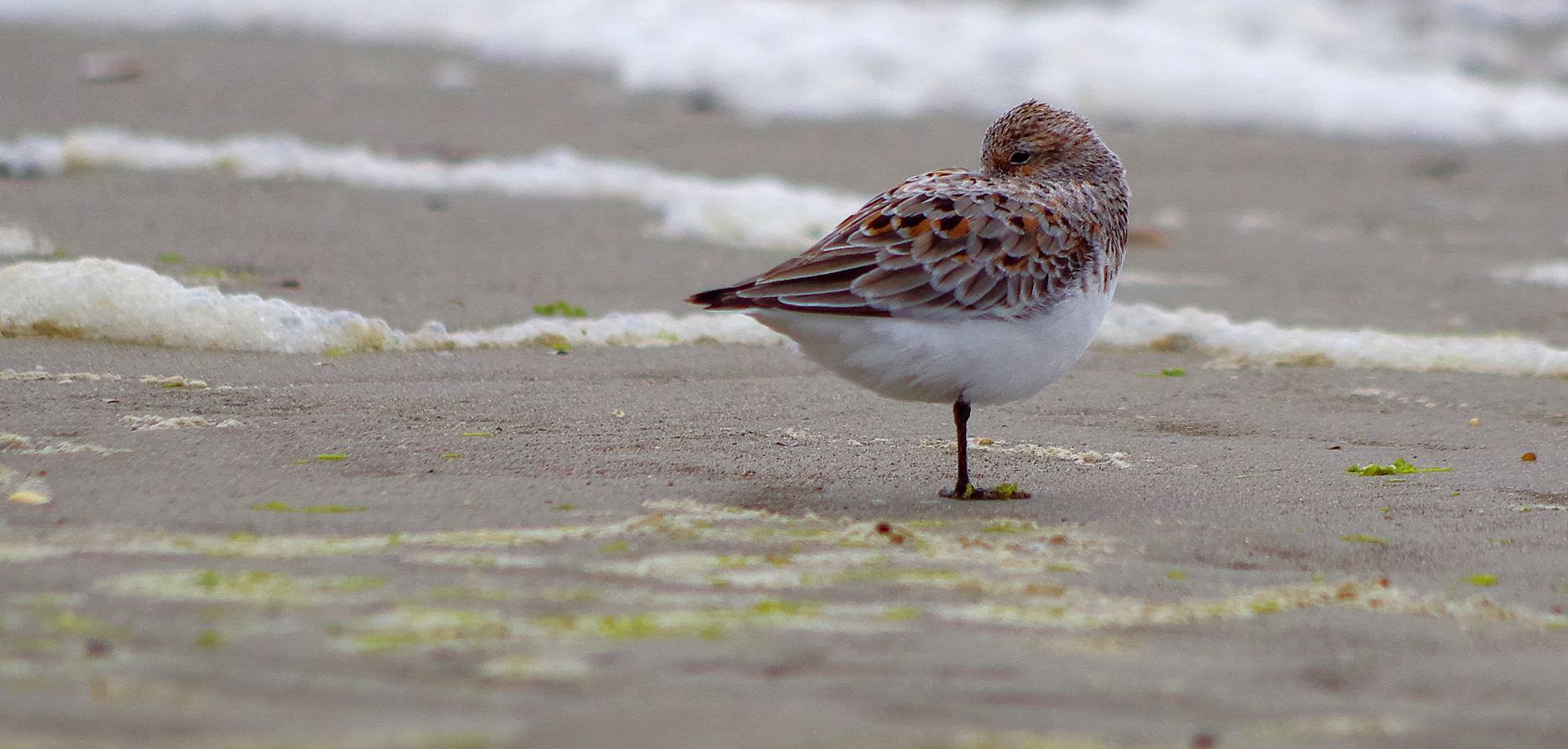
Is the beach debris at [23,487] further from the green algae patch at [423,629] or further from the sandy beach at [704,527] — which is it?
the green algae patch at [423,629]

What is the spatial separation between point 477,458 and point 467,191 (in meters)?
4.61

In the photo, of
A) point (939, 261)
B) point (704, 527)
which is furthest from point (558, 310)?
point (704, 527)

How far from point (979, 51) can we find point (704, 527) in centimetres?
1047

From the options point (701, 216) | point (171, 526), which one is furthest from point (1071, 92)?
point (171, 526)

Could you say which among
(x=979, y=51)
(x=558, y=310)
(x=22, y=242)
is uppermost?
(x=979, y=51)

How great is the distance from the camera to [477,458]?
4.21 m

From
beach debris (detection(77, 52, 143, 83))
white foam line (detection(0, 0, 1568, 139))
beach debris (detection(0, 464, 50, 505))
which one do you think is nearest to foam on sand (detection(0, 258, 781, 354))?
beach debris (detection(0, 464, 50, 505))

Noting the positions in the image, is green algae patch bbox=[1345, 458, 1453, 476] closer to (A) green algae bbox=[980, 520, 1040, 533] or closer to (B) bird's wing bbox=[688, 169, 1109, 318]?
(B) bird's wing bbox=[688, 169, 1109, 318]

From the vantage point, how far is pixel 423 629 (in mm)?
2820

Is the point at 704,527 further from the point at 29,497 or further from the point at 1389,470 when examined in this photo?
the point at 1389,470

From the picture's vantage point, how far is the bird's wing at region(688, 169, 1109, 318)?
4.11 m

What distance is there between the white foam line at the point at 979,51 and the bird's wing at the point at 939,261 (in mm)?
7266

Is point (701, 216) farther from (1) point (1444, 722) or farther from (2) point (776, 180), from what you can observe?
(1) point (1444, 722)

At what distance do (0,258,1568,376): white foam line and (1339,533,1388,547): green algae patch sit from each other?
2.44m
